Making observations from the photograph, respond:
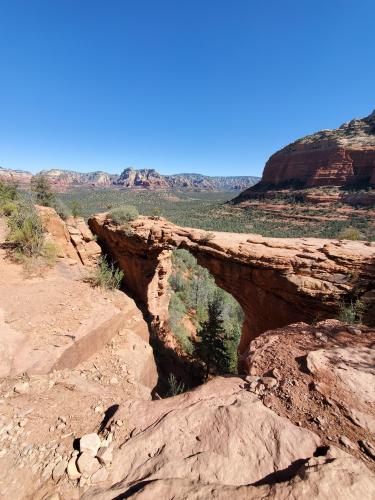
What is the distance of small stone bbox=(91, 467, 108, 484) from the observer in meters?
2.21

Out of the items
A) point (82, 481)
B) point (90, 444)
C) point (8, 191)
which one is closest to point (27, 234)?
point (8, 191)

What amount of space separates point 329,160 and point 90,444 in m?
86.8

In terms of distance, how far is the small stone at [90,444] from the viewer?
2.46 m

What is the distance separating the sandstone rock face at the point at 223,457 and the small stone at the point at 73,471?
0.27 m

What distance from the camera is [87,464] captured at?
232 cm

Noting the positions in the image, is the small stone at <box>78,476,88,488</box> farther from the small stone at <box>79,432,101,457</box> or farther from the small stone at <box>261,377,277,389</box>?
the small stone at <box>261,377,277,389</box>

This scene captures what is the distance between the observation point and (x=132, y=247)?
1211 centimetres

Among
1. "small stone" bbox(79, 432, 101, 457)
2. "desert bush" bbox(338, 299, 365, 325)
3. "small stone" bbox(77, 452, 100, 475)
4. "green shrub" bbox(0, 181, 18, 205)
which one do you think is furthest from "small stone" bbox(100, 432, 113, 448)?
"green shrub" bbox(0, 181, 18, 205)

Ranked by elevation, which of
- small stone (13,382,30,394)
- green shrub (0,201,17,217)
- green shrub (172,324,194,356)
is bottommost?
green shrub (172,324,194,356)

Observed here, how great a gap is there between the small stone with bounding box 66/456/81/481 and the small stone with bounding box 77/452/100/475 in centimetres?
3

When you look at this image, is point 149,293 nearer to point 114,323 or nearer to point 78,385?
point 114,323

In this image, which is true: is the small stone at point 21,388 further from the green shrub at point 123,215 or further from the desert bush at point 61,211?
the desert bush at point 61,211

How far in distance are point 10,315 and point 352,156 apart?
279 ft

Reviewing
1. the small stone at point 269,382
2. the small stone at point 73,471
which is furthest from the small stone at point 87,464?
the small stone at point 269,382
